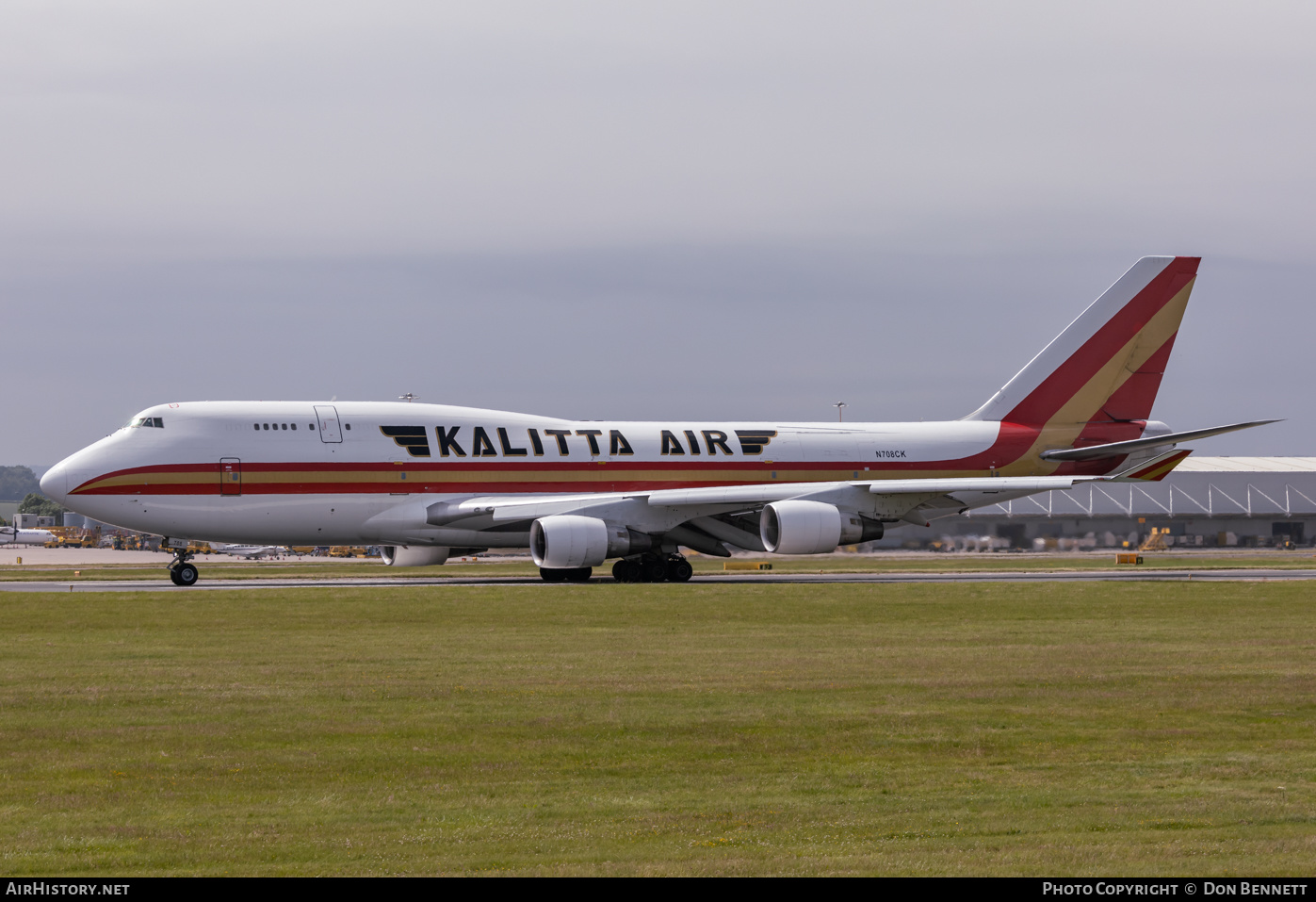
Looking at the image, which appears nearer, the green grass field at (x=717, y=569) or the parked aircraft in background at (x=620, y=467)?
the parked aircraft in background at (x=620, y=467)

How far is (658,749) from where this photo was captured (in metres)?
13.4

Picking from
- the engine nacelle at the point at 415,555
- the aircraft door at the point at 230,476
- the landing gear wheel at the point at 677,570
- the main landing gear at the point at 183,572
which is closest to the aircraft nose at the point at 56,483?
the main landing gear at the point at 183,572

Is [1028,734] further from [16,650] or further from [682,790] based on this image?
[16,650]

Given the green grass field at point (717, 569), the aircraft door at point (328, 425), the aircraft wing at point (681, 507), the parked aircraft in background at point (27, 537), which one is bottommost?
the parked aircraft in background at point (27, 537)

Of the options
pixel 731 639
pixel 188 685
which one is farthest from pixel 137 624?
pixel 731 639

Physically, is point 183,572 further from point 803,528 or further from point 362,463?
point 803,528

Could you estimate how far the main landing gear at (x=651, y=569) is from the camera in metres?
41.8

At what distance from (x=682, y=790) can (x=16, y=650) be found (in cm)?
1357

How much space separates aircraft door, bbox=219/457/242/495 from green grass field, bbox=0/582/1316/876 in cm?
1343

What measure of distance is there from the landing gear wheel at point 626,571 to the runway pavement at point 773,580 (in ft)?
1.55

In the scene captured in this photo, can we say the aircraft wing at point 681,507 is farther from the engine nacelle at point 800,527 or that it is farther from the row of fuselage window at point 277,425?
the row of fuselage window at point 277,425

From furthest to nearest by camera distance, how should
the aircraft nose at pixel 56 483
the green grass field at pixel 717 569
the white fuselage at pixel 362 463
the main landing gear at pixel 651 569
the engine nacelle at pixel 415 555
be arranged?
the green grass field at pixel 717 569 < the engine nacelle at pixel 415 555 < the main landing gear at pixel 651 569 < the white fuselage at pixel 362 463 < the aircraft nose at pixel 56 483

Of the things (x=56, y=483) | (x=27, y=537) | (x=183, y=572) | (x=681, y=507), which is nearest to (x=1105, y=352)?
(x=681, y=507)

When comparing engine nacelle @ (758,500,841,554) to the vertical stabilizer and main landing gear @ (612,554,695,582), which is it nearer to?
main landing gear @ (612,554,695,582)
